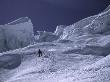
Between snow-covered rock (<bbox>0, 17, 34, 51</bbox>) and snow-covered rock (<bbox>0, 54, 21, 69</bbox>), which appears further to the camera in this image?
snow-covered rock (<bbox>0, 17, 34, 51</bbox>)

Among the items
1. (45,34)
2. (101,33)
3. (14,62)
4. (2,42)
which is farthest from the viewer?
(45,34)

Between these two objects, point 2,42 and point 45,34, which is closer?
point 2,42

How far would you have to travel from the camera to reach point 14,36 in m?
58.5

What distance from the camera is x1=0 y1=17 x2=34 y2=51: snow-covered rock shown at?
56.7 meters

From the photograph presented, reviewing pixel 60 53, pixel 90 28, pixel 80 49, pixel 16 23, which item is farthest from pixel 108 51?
pixel 16 23

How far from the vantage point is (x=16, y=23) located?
214ft

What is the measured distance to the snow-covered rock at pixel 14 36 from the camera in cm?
5672

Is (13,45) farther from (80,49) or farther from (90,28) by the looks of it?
(80,49)

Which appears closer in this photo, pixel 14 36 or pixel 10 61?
pixel 10 61

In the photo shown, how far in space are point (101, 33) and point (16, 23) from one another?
96.1ft

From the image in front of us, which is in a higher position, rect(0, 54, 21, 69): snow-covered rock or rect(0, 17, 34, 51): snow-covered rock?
rect(0, 17, 34, 51): snow-covered rock

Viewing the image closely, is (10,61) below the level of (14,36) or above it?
below

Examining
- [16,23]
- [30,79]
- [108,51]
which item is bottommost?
[30,79]

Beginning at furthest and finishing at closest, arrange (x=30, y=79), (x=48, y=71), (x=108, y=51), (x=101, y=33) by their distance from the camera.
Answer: (x=101, y=33) < (x=108, y=51) < (x=48, y=71) < (x=30, y=79)
